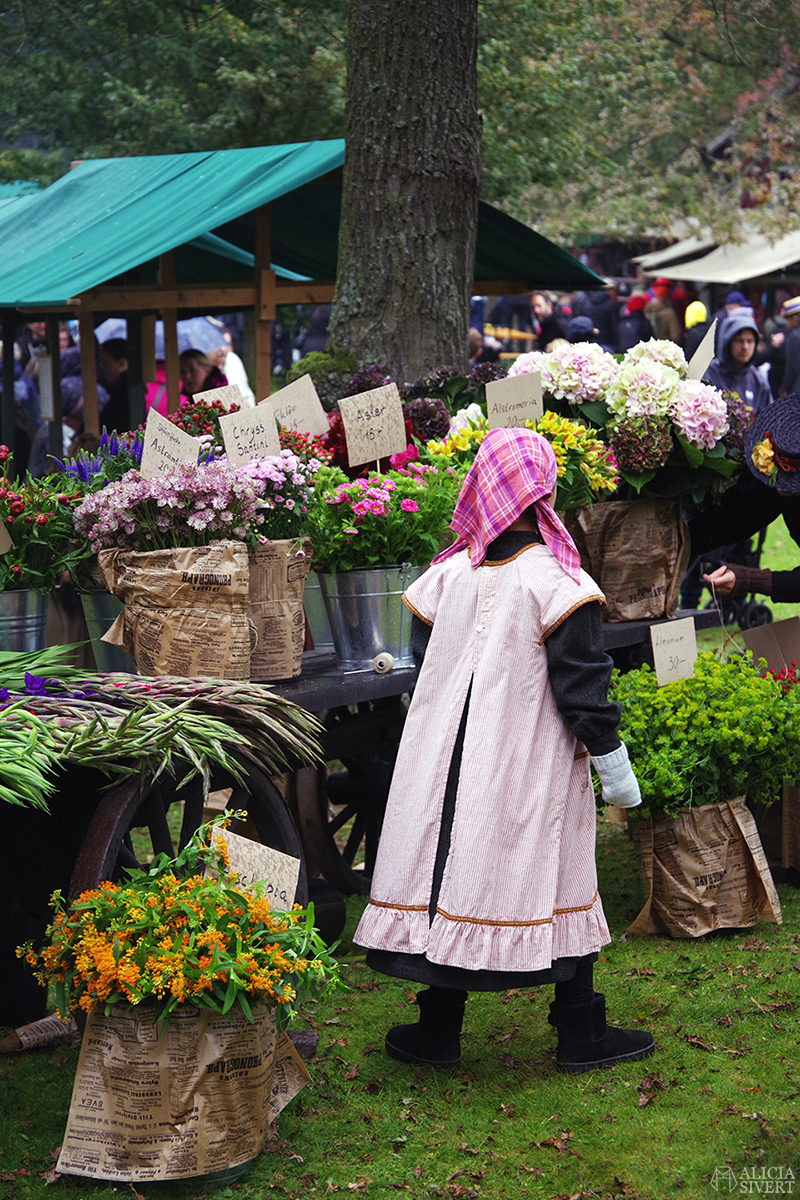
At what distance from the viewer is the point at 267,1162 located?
2.72m

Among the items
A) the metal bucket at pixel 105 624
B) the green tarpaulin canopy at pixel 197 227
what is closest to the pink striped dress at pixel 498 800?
the metal bucket at pixel 105 624

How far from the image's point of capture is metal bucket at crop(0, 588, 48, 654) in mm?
3271

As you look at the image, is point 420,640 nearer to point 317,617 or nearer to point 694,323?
point 317,617

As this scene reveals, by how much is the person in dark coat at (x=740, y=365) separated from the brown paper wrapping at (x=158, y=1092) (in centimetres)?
743

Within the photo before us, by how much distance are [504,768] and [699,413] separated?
5.97 feet

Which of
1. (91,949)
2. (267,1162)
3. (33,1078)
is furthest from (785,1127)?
(33,1078)

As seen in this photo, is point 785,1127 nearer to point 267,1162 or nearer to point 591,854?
point 591,854

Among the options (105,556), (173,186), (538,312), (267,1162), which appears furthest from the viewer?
(538,312)

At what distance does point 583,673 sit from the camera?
9.53 ft

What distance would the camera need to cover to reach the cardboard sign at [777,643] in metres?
4.43

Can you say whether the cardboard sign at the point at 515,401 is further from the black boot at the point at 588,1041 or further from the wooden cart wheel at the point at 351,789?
the black boot at the point at 588,1041

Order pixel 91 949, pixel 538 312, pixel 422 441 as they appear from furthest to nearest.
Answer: pixel 538 312 → pixel 422 441 → pixel 91 949

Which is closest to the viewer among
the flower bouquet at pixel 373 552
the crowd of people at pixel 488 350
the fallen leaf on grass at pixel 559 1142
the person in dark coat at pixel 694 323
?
the fallen leaf on grass at pixel 559 1142

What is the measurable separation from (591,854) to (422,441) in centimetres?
183
